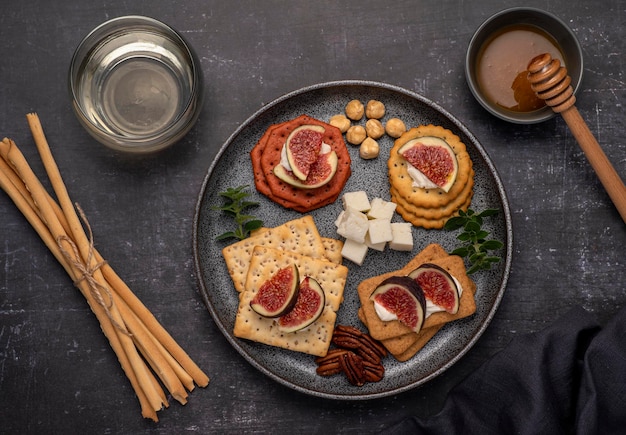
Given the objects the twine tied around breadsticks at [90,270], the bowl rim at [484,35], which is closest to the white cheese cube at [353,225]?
the bowl rim at [484,35]

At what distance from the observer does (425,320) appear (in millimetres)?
2621

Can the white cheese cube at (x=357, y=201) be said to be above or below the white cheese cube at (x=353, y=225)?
above

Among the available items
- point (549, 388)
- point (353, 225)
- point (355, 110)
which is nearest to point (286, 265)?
point (353, 225)

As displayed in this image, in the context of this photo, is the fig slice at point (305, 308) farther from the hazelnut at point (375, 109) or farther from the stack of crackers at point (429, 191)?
the hazelnut at point (375, 109)

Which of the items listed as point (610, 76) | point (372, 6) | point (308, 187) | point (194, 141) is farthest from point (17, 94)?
point (610, 76)

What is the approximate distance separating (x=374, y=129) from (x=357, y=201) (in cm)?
34

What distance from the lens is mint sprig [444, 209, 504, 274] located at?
2648mm

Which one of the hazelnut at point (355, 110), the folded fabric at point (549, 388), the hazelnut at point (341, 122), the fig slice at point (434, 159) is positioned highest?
the hazelnut at point (355, 110)

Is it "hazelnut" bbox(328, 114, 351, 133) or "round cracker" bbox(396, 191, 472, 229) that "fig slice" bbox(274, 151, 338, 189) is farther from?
"round cracker" bbox(396, 191, 472, 229)

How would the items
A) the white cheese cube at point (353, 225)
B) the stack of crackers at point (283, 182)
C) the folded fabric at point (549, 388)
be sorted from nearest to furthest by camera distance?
the folded fabric at point (549, 388)
the white cheese cube at point (353, 225)
the stack of crackers at point (283, 182)

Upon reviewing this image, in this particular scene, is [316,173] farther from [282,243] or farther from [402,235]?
[402,235]

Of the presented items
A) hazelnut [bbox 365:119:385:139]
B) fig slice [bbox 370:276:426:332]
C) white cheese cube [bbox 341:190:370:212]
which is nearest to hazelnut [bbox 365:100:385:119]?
hazelnut [bbox 365:119:385:139]

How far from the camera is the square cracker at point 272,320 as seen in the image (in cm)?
266

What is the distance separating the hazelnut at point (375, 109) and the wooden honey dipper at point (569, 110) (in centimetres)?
64
